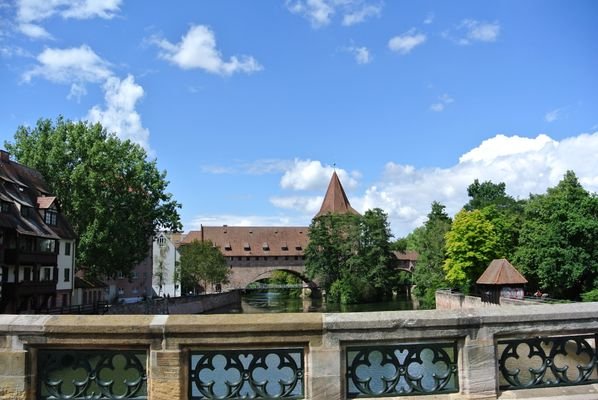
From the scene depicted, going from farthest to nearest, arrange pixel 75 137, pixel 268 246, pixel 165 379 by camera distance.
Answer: pixel 268 246 → pixel 75 137 → pixel 165 379

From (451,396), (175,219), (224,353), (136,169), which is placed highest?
(136,169)

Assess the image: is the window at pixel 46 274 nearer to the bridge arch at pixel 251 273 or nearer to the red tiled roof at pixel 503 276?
the red tiled roof at pixel 503 276

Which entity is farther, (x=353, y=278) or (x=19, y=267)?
(x=353, y=278)

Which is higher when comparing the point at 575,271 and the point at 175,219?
the point at 175,219

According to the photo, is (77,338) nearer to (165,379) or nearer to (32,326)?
(32,326)

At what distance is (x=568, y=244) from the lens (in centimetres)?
3534

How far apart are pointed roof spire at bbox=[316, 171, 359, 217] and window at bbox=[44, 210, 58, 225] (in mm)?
54695

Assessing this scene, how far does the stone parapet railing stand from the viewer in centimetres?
408

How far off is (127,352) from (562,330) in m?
3.27

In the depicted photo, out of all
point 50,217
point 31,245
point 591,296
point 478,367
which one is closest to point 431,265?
point 591,296

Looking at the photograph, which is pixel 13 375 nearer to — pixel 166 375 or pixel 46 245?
pixel 166 375

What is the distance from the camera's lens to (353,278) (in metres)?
66.6

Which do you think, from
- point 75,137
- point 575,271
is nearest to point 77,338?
point 575,271

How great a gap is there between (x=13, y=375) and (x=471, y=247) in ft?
161
